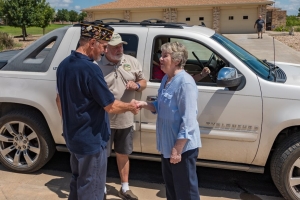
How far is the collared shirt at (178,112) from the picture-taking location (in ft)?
8.10

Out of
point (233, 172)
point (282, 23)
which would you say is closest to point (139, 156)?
point (233, 172)

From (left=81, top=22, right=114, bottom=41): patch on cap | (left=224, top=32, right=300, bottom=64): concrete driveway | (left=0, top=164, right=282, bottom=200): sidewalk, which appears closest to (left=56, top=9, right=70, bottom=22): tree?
(left=224, top=32, right=300, bottom=64): concrete driveway

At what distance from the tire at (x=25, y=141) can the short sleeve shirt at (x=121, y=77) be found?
110cm

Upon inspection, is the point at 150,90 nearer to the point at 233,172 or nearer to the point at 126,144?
the point at 126,144

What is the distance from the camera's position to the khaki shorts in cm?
340

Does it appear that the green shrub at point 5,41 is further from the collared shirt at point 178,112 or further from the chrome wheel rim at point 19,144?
the collared shirt at point 178,112

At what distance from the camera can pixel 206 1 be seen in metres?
33.2

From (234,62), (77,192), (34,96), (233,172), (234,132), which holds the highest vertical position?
(234,62)

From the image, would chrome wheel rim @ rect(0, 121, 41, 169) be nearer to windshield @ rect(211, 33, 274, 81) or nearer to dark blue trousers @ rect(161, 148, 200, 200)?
dark blue trousers @ rect(161, 148, 200, 200)

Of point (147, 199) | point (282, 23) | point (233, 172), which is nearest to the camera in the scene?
point (147, 199)

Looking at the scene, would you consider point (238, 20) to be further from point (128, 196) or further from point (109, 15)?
point (128, 196)

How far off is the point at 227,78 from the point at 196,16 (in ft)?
105

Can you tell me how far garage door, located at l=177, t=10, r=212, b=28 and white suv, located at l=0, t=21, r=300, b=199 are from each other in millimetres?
30490

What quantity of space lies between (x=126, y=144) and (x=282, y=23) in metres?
Answer: 37.3
